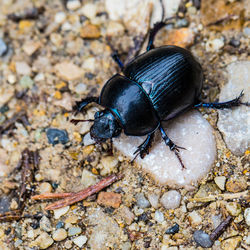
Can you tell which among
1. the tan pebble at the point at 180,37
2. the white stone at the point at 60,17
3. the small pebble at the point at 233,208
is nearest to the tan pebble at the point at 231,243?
the small pebble at the point at 233,208

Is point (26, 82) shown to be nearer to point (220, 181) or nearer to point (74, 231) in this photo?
point (74, 231)

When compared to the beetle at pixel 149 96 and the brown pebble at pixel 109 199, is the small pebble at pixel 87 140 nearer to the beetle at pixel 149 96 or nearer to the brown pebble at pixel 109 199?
the beetle at pixel 149 96

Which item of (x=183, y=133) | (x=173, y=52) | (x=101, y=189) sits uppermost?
(x=173, y=52)

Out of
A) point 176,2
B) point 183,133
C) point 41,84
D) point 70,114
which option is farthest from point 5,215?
point 176,2

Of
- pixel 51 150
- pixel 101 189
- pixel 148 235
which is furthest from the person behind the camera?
pixel 51 150

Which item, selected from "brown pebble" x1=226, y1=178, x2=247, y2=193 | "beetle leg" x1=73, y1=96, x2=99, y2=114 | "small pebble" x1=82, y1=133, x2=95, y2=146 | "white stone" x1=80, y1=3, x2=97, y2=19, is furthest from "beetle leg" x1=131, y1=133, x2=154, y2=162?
"white stone" x1=80, y1=3, x2=97, y2=19

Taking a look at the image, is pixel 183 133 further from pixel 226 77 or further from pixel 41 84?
pixel 41 84
